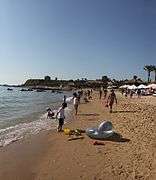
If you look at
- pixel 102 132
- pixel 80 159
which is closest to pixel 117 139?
pixel 102 132

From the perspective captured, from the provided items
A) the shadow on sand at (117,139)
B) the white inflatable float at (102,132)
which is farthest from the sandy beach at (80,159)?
the white inflatable float at (102,132)

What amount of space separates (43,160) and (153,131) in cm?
600

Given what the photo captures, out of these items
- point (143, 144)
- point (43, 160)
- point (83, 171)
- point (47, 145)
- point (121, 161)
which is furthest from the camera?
point (47, 145)

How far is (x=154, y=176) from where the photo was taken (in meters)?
8.42

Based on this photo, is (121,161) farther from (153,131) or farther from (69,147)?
(153,131)

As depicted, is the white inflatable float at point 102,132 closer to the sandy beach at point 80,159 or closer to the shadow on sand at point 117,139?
the shadow on sand at point 117,139

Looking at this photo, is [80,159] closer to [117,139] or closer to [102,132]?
[117,139]

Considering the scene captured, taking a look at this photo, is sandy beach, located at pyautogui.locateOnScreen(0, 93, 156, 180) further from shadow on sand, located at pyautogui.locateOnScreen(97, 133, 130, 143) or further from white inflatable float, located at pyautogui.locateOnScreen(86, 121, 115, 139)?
white inflatable float, located at pyautogui.locateOnScreen(86, 121, 115, 139)

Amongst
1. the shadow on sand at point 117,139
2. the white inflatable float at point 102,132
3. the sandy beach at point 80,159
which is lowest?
the sandy beach at point 80,159

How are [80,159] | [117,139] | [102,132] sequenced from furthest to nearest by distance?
[102,132] < [117,139] < [80,159]

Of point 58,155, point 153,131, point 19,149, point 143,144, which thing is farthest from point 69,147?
point 153,131

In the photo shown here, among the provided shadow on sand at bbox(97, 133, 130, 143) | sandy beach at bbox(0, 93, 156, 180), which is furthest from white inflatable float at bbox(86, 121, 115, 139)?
sandy beach at bbox(0, 93, 156, 180)

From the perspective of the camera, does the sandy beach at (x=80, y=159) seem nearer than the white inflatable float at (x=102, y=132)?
Yes

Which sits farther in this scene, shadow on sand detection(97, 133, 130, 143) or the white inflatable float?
the white inflatable float
